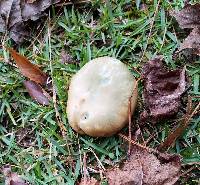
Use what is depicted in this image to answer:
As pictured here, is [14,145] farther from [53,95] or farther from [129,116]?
[129,116]

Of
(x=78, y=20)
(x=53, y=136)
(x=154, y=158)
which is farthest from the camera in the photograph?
(x=78, y=20)

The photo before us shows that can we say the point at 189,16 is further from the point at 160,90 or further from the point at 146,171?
the point at 146,171

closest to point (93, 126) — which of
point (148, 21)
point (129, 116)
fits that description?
point (129, 116)

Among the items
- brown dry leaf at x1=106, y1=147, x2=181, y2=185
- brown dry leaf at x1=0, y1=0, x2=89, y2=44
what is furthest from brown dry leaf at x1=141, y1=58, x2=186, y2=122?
brown dry leaf at x1=0, y1=0, x2=89, y2=44

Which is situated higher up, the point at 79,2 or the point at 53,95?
the point at 79,2

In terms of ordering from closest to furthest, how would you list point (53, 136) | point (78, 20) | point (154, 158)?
point (154, 158)
point (53, 136)
point (78, 20)

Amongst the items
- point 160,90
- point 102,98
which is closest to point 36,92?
point 102,98
